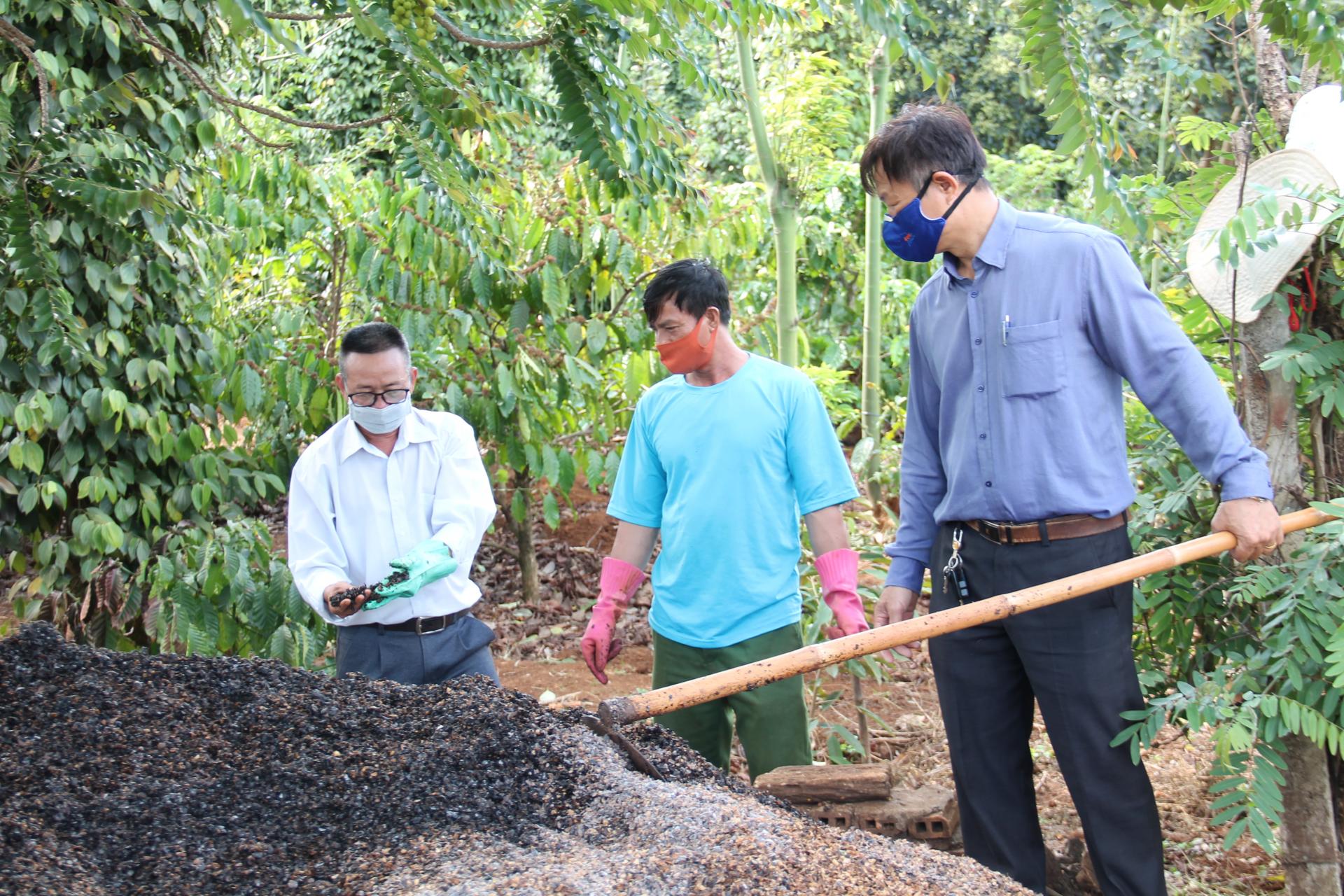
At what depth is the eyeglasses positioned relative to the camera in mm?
2959

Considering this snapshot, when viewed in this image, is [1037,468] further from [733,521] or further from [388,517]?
[388,517]

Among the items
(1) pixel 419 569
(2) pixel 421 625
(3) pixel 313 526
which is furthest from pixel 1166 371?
(3) pixel 313 526

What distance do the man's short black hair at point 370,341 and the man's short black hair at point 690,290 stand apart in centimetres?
65

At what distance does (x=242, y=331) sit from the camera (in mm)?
4758

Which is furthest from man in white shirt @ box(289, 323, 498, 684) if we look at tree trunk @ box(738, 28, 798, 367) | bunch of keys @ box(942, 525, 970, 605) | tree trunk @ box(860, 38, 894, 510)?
tree trunk @ box(860, 38, 894, 510)

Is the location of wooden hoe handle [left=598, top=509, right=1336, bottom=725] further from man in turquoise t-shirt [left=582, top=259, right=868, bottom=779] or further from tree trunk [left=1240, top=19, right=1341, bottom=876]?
man in turquoise t-shirt [left=582, top=259, right=868, bottom=779]

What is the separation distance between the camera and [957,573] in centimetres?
251

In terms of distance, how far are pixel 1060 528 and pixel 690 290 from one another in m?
1.12

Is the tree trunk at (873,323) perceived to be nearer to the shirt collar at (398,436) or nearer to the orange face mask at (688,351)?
the orange face mask at (688,351)

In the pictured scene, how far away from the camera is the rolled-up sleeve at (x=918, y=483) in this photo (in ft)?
8.89

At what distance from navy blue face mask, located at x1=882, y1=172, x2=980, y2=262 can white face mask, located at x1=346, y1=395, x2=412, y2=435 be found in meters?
1.27

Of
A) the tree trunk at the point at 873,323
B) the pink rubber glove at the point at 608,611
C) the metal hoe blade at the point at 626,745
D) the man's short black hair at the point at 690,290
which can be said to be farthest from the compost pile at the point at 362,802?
the tree trunk at the point at 873,323

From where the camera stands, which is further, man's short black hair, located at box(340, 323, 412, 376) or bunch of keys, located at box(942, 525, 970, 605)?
man's short black hair, located at box(340, 323, 412, 376)

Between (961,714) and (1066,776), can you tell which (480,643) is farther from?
(1066,776)
